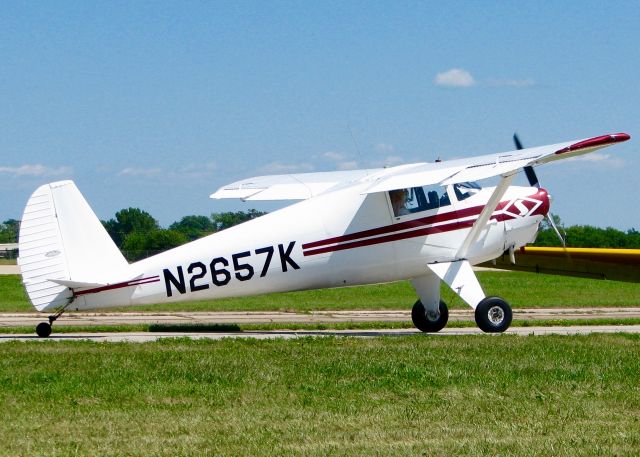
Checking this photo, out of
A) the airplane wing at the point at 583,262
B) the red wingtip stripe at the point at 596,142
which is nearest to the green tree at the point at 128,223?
the airplane wing at the point at 583,262

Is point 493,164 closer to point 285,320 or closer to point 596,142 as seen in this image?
point 596,142

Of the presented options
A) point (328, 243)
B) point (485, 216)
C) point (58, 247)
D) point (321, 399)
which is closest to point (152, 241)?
point (328, 243)

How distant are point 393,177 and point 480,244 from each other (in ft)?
6.99

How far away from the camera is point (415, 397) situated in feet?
34.2

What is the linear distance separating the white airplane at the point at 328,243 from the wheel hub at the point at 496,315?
Result: 17mm

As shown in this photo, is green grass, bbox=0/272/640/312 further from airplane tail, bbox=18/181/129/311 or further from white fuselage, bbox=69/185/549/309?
airplane tail, bbox=18/181/129/311

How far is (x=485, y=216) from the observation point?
58.8ft

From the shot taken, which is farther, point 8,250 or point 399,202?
point 8,250

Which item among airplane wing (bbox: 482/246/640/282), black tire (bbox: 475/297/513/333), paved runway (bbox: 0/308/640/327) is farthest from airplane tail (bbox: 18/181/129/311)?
airplane wing (bbox: 482/246/640/282)

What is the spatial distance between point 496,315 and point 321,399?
26.2 feet

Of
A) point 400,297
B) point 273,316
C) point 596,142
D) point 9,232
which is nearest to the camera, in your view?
point 596,142

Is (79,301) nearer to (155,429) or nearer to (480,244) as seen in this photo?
(480,244)

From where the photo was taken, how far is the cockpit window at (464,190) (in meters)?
→ 18.3

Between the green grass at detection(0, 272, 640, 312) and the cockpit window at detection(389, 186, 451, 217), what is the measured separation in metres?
8.94
